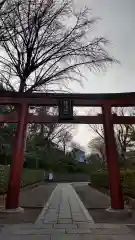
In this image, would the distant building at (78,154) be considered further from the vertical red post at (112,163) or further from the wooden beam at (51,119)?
the vertical red post at (112,163)

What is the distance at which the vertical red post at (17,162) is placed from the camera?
30.4 ft

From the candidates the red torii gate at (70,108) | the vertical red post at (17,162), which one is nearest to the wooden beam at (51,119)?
the red torii gate at (70,108)

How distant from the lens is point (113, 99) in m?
10.5

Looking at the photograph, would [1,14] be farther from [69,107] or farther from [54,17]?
[54,17]

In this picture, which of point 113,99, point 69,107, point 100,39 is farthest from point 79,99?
point 100,39

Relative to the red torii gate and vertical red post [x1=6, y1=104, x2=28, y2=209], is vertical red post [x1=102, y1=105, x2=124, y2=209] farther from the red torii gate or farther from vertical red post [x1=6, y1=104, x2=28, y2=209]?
vertical red post [x1=6, y1=104, x2=28, y2=209]

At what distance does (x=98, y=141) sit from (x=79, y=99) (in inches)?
1589

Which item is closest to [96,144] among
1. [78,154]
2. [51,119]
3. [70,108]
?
[78,154]

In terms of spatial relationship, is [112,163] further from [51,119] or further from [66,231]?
[66,231]

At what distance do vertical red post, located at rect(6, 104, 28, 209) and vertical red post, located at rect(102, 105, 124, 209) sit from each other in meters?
3.33

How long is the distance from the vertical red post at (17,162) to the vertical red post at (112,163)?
333 centimetres

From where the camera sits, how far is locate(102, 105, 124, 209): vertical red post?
9.45 meters

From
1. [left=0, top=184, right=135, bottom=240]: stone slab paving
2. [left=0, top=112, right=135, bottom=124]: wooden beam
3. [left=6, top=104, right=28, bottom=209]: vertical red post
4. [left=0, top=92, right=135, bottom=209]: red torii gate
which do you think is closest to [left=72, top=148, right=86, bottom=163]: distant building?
[left=0, top=112, right=135, bottom=124]: wooden beam

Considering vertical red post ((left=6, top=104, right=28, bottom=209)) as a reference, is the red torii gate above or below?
above
